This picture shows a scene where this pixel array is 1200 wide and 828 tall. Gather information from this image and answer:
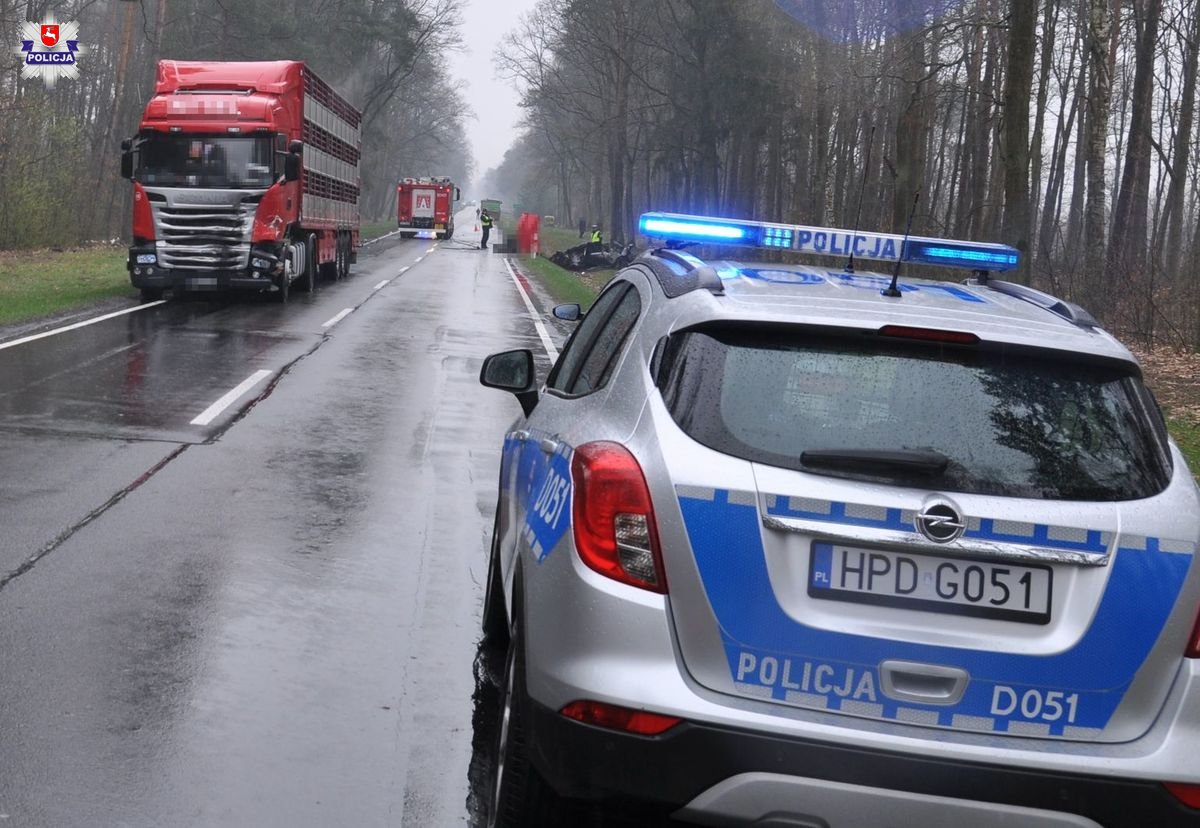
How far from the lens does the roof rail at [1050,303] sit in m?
4.12

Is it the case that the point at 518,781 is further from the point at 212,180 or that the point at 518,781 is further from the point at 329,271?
the point at 329,271

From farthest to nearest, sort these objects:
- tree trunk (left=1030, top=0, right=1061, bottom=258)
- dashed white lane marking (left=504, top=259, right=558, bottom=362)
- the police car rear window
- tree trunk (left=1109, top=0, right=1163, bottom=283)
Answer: tree trunk (left=1030, top=0, right=1061, bottom=258)
tree trunk (left=1109, top=0, right=1163, bottom=283)
dashed white lane marking (left=504, top=259, right=558, bottom=362)
the police car rear window

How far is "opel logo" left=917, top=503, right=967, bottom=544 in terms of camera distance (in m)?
3.36

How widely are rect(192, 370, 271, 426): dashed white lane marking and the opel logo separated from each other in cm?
904

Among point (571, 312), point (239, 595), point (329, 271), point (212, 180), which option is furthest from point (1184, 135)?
point (239, 595)

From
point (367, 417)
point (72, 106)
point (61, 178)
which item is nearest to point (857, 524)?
point (367, 417)

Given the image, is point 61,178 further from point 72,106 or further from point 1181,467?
point 1181,467

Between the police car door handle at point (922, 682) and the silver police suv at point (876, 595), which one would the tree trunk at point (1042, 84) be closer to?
the silver police suv at point (876, 595)

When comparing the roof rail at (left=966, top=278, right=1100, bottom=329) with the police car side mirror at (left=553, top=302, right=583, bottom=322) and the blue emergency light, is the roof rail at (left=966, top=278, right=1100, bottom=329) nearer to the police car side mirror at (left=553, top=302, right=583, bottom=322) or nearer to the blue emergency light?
the blue emergency light

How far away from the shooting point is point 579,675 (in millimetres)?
3463

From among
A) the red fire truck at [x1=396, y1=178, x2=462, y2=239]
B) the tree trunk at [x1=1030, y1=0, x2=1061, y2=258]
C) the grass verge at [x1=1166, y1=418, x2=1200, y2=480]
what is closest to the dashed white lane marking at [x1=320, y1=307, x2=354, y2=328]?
the grass verge at [x1=1166, y1=418, x2=1200, y2=480]

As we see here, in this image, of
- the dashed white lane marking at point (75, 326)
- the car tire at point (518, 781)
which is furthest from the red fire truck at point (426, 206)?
the car tire at point (518, 781)

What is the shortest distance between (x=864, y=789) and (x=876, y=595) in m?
0.43

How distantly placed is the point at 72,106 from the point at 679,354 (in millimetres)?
60644
